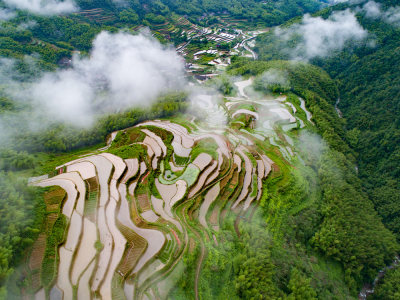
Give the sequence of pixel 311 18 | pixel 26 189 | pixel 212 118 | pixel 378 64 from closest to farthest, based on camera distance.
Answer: pixel 26 189
pixel 212 118
pixel 378 64
pixel 311 18

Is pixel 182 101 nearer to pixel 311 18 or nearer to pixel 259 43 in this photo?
pixel 259 43

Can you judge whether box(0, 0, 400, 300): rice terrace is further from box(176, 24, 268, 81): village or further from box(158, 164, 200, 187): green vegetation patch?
box(176, 24, 268, 81): village

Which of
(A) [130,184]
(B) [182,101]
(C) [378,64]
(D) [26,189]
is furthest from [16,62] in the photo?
(C) [378,64]

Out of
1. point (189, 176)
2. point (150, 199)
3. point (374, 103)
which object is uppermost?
point (374, 103)

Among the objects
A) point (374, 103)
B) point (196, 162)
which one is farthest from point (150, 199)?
point (374, 103)

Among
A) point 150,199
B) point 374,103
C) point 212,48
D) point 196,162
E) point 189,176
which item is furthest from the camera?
point 212,48

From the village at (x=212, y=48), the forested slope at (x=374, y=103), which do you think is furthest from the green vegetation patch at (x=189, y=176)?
the village at (x=212, y=48)

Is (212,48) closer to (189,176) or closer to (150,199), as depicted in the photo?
(189,176)

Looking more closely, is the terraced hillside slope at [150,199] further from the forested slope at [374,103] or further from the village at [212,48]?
the village at [212,48]
